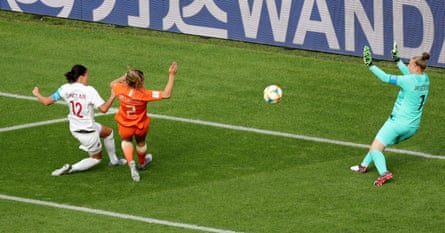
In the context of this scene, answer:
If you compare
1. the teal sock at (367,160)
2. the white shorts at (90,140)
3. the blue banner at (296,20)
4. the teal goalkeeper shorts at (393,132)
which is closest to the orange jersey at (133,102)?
the white shorts at (90,140)

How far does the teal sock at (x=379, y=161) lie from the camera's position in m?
18.6

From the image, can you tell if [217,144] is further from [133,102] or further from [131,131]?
[133,102]

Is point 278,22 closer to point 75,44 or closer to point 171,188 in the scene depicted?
point 75,44

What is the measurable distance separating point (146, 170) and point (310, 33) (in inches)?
319

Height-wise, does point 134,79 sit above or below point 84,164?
above

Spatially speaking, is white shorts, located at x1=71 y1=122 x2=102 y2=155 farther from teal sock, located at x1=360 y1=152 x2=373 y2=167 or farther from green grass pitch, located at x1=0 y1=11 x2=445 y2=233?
teal sock, located at x1=360 y1=152 x2=373 y2=167

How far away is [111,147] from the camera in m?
19.1

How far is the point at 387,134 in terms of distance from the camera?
1886 cm

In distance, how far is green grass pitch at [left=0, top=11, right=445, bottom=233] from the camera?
1714 centimetres

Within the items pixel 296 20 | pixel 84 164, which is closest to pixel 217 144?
pixel 84 164

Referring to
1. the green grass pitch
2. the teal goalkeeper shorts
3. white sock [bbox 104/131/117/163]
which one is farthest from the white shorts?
the teal goalkeeper shorts

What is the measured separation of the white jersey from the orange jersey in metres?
0.31

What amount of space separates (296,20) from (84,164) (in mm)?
8592

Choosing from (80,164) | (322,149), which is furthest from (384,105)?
(80,164)
